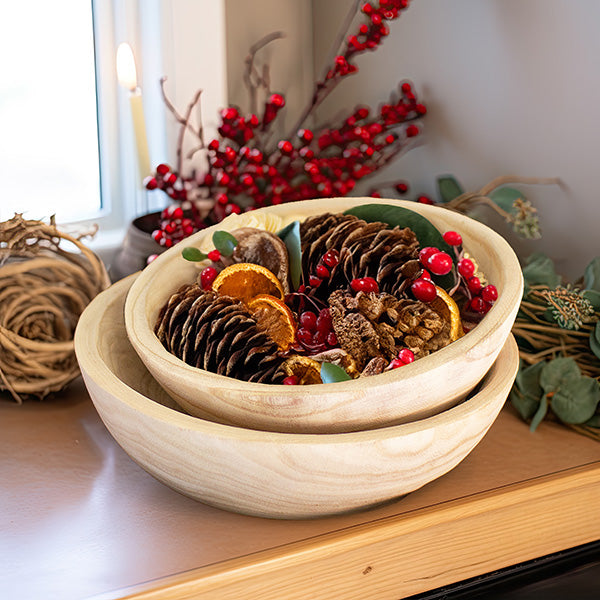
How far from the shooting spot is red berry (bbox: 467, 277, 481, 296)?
0.53m

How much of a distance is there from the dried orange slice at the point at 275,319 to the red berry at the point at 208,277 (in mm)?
37

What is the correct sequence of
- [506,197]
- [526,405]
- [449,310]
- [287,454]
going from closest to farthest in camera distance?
[287,454] < [449,310] < [526,405] < [506,197]

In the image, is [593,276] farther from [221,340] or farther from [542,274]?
[221,340]

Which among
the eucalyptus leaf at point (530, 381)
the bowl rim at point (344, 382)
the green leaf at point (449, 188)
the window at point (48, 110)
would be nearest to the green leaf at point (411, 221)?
the bowl rim at point (344, 382)

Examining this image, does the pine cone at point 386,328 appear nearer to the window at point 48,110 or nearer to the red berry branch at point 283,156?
the red berry branch at point 283,156

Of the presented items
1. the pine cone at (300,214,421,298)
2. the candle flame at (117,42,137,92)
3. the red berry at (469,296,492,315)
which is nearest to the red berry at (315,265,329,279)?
the pine cone at (300,214,421,298)

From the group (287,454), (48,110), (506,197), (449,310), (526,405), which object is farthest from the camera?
(48,110)

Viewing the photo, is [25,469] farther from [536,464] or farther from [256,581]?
[536,464]

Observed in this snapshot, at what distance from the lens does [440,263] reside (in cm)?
52

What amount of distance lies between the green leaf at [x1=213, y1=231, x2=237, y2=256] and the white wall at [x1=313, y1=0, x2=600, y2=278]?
1.06 feet

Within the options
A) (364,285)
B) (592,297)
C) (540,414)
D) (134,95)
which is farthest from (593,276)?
(134,95)

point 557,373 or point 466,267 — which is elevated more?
point 466,267

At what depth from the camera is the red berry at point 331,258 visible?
55cm

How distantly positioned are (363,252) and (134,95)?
342 mm
